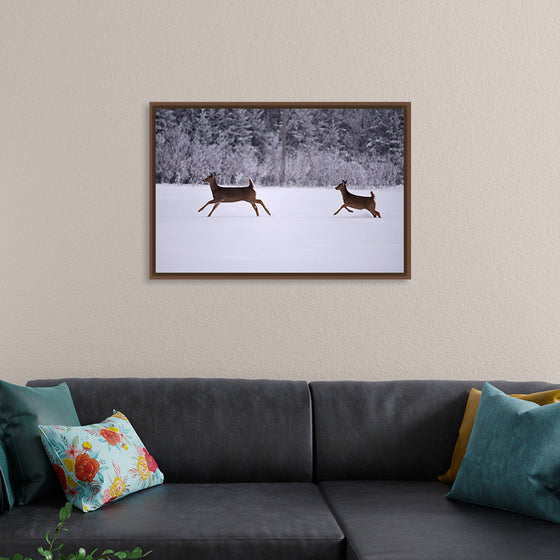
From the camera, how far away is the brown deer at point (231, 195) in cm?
277

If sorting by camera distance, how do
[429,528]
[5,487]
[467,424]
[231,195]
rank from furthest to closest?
[231,195]
[467,424]
[5,487]
[429,528]

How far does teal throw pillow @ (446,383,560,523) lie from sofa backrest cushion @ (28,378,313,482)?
61 cm

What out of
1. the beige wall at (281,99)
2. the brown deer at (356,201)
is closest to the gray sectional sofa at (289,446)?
the beige wall at (281,99)

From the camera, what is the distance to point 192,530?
1868 mm

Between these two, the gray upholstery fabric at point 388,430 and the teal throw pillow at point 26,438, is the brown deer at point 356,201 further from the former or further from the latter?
the teal throw pillow at point 26,438

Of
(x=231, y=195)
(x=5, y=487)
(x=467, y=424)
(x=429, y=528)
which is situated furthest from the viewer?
(x=231, y=195)

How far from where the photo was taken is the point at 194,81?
276 cm

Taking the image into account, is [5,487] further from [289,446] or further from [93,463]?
[289,446]

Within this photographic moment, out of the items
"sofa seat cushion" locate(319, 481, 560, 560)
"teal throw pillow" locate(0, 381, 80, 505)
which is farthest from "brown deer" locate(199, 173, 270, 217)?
"sofa seat cushion" locate(319, 481, 560, 560)

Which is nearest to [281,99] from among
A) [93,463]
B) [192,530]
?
[93,463]

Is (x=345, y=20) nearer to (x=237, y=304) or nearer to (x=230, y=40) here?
(x=230, y=40)

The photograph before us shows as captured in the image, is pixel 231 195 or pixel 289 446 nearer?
pixel 289 446

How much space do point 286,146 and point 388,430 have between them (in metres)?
1.25

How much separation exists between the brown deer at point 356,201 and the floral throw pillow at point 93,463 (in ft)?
4.28
